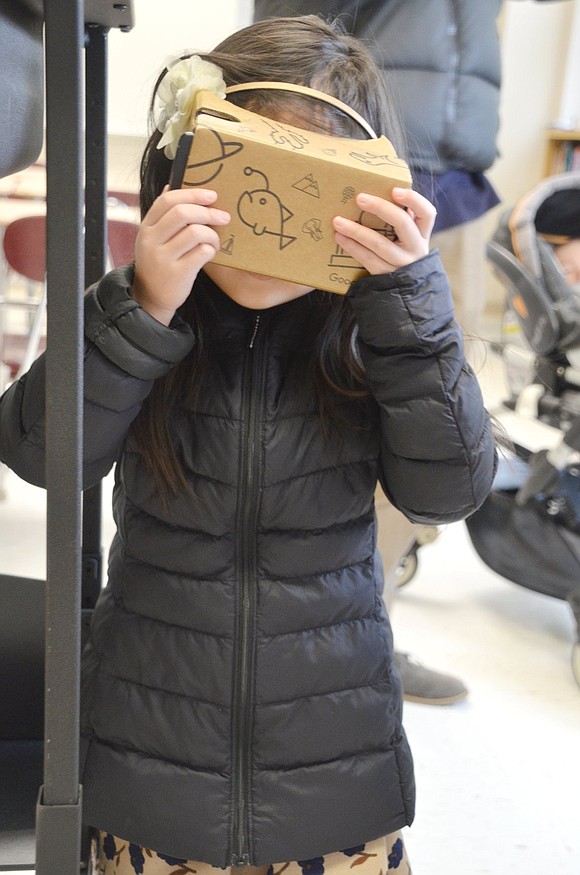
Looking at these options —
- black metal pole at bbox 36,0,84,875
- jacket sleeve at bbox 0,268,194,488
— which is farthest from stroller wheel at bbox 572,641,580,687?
black metal pole at bbox 36,0,84,875

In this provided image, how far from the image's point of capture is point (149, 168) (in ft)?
2.54

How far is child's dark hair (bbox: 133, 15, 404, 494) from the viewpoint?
736mm

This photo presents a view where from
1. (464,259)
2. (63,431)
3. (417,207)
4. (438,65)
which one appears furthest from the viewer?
(464,259)

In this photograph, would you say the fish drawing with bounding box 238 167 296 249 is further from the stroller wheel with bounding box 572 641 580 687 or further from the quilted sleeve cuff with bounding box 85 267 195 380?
the stroller wheel with bounding box 572 641 580 687

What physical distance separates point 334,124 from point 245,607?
38 cm

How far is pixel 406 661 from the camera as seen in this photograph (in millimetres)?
1572

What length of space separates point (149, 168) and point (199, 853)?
0.55 m

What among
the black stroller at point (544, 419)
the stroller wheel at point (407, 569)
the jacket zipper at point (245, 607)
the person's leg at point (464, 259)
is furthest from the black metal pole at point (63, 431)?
the stroller wheel at point (407, 569)

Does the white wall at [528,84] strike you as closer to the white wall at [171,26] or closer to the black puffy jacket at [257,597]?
the white wall at [171,26]

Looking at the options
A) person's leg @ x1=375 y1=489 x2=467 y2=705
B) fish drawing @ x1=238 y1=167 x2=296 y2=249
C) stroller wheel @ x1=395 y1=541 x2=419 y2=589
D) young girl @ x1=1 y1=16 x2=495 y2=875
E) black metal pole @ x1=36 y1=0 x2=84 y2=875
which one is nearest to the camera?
black metal pole @ x1=36 y1=0 x2=84 y2=875

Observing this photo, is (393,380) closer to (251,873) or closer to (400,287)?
(400,287)

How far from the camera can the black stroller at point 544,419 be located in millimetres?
1765

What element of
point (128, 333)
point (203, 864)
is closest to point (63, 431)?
point (128, 333)

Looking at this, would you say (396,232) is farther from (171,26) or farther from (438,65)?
(171,26)
